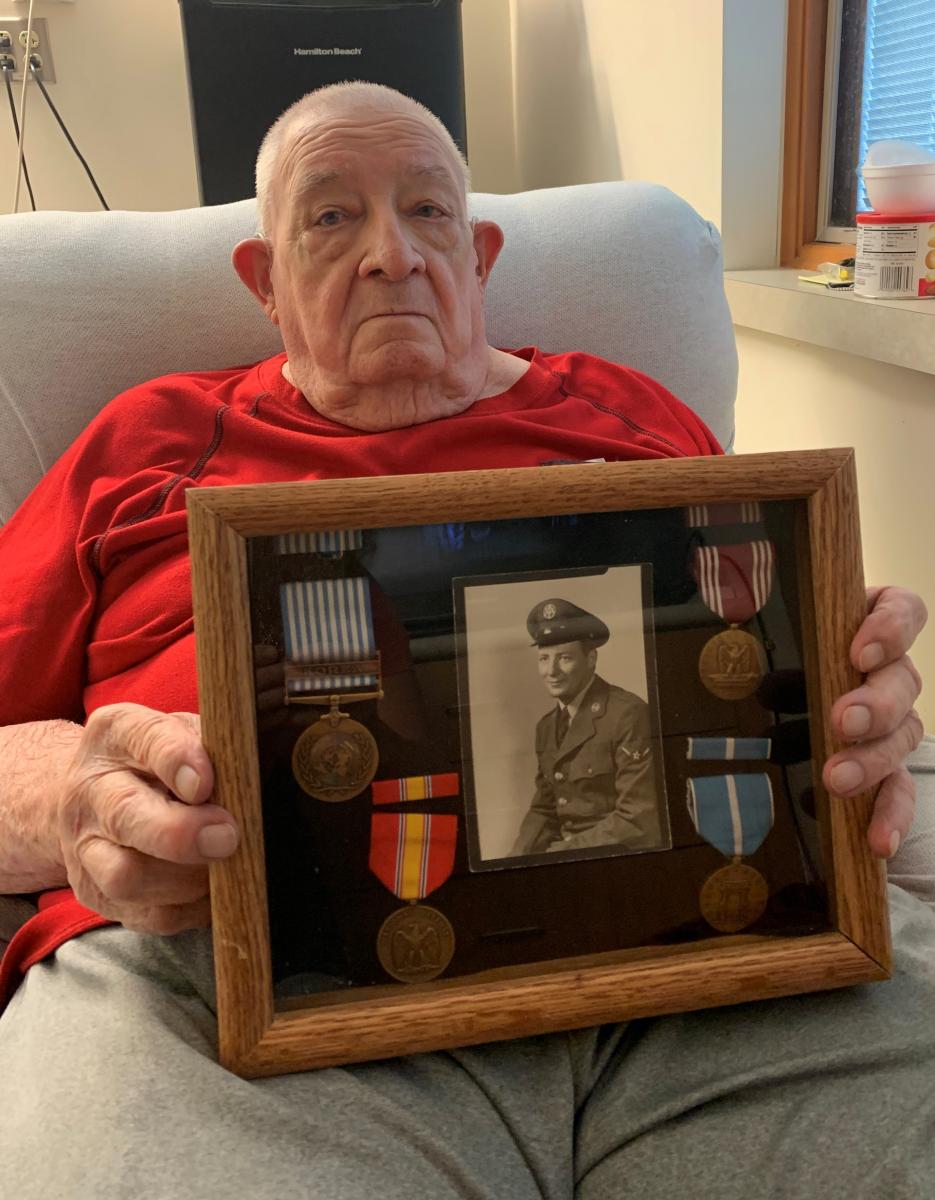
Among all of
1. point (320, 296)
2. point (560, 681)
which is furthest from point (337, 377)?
point (560, 681)

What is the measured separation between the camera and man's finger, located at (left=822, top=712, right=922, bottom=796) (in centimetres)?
64

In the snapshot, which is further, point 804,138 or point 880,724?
point 804,138

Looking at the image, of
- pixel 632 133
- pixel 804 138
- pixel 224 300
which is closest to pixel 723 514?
pixel 224 300

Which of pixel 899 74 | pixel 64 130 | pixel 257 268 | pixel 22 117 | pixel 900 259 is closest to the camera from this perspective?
pixel 257 268

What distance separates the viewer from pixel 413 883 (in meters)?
0.63

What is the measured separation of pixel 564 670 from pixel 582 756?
52 mm

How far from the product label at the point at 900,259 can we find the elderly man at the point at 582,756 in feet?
3.00

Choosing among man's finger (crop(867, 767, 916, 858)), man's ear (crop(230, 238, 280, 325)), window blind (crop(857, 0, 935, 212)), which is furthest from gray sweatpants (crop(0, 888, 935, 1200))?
window blind (crop(857, 0, 935, 212))

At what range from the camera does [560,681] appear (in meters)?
0.65

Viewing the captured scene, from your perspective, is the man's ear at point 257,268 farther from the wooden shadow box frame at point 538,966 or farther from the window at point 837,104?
the window at point 837,104

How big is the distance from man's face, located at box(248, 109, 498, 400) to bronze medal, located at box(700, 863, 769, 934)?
0.55m

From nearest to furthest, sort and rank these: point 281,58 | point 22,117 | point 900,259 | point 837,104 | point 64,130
A: point 900,259 < point 837,104 < point 281,58 < point 22,117 < point 64,130

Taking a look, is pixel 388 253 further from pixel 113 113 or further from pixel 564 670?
pixel 113 113

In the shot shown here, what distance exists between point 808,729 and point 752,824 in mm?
67
